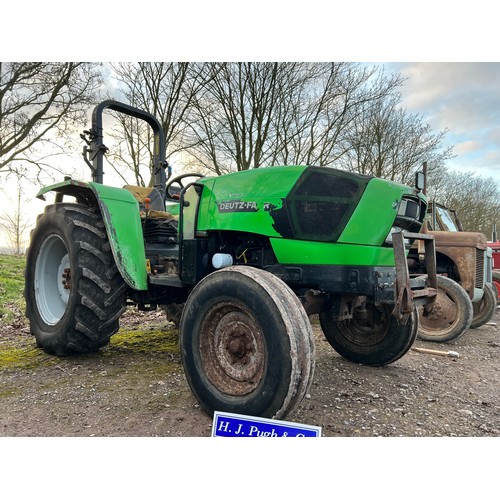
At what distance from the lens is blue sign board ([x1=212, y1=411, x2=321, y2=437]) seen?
79.7 inches

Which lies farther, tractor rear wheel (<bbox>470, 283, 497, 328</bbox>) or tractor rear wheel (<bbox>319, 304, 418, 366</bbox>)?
tractor rear wheel (<bbox>470, 283, 497, 328</bbox>)

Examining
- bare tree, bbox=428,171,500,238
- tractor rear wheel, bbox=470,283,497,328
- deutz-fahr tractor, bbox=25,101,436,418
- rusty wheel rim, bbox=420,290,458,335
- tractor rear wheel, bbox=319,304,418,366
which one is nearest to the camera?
deutz-fahr tractor, bbox=25,101,436,418

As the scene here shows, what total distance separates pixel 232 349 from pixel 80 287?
1666mm

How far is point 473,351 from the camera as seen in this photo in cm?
501

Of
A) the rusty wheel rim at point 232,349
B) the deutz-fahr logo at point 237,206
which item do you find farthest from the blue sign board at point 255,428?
the deutz-fahr logo at point 237,206

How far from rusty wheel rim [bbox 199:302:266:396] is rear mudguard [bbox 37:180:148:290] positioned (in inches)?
43.6

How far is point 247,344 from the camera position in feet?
7.90

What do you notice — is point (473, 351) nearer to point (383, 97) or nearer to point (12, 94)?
point (12, 94)

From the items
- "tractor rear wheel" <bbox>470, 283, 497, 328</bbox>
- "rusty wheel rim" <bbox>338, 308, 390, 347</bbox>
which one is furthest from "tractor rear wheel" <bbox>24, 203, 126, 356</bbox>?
"tractor rear wheel" <bbox>470, 283, 497, 328</bbox>

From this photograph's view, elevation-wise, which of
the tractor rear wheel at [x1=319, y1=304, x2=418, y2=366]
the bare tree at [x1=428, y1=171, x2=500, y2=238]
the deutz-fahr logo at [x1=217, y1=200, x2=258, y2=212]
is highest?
the bare tree at [x1=428, y1=171, x2=500, y2=238]

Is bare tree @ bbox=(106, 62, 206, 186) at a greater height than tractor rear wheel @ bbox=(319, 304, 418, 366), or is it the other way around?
bare tree @ bbox=(106, 62, 206, 186)

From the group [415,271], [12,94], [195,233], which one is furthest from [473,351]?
[12,94]

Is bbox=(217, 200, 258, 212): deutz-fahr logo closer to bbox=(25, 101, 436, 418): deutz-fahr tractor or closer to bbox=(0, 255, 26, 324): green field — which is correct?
bbox=(25, 101, 436, 418): deutz-fahr tractor

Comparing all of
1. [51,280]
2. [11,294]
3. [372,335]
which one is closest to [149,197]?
[51,280]
